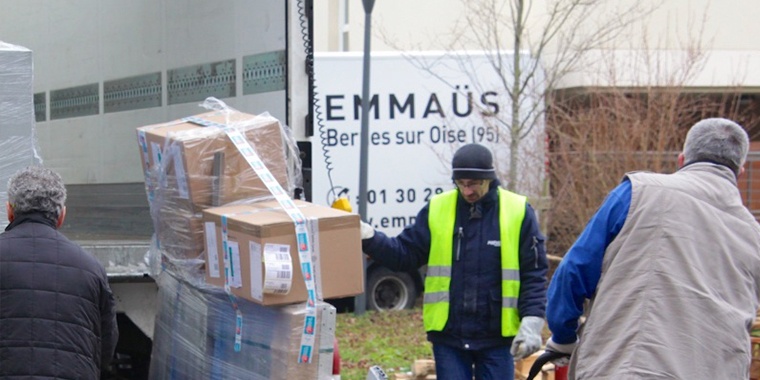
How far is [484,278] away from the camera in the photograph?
5.02 m

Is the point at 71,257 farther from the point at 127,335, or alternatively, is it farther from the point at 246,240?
the point at 127,335

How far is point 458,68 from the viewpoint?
13.1 metres

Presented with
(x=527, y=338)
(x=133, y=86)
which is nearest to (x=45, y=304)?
(x=527, y=338)

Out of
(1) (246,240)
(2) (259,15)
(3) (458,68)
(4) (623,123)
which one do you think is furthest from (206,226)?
(3) (458,68)

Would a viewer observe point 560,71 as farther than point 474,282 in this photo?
Yes

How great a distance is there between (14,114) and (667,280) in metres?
2.53

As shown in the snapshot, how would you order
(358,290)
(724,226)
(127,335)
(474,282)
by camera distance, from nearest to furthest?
(724,226)
(358,290)
(474,282)
(127,335)

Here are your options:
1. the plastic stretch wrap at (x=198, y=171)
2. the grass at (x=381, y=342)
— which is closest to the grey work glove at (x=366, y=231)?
the plastic stretch wrap at (x=198, y=171)

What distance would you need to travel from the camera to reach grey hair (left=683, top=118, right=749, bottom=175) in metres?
3.85

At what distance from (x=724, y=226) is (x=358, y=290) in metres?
1.40

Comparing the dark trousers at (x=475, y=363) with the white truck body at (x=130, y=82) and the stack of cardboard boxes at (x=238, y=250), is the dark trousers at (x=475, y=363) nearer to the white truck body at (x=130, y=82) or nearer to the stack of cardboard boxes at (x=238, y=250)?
the stack of cardboard boxes at (x=238, y=250)

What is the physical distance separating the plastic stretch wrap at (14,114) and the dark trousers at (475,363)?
2073mm

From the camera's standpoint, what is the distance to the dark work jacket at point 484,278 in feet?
16.4

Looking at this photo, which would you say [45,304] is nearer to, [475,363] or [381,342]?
[475,363]
